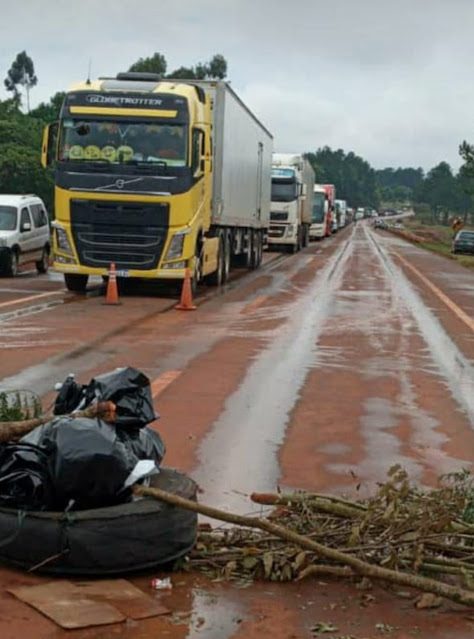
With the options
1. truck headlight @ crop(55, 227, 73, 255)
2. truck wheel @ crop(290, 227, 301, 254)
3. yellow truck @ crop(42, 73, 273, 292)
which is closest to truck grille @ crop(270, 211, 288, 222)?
truck wheel @ crop(290, 227, 301, 254)

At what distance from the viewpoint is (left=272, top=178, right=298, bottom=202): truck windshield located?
147ft

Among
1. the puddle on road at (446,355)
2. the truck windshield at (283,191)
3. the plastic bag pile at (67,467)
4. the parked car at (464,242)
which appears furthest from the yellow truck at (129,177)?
the parked car at (464,242)

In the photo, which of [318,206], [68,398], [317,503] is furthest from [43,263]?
[318,206]

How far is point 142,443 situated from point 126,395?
0.93 ft

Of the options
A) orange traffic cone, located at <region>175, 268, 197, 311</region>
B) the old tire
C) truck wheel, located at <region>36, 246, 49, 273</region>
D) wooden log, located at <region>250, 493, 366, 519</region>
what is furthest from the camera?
truck wheel, located at <region>36, 246, 49, 273</region>

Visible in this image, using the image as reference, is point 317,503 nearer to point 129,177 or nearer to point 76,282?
point 129,177

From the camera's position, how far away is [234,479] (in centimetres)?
690

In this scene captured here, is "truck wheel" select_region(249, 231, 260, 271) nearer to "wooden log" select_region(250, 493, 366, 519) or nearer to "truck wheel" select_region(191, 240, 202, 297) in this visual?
"truck wheel" select_region(191, 240, 202, 297)

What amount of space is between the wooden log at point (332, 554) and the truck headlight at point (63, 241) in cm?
1542

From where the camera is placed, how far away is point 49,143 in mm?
20359

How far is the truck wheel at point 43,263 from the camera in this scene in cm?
2762

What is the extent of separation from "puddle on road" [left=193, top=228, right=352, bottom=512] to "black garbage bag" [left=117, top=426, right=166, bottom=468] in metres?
0.52

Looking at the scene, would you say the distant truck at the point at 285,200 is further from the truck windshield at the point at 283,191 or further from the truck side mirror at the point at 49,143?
the truck side mirror at the point at 49,143

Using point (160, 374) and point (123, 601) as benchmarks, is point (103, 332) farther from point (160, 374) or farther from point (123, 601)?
point (123, 601)
